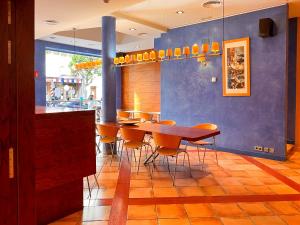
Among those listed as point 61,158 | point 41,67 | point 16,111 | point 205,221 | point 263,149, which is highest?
point 41,67

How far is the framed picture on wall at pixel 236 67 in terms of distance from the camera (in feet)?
17.9

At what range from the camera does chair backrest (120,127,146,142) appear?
4.32 m

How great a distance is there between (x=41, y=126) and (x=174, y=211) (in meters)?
1.67

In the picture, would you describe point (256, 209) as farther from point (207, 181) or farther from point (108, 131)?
point (108, 131)

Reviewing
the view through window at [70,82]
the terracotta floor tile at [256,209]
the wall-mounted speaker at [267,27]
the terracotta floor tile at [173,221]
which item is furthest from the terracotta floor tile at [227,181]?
the view through window at [70,82]

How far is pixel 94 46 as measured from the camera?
9.40m

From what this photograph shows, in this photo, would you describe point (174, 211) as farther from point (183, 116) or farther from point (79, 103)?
point (79, 103)

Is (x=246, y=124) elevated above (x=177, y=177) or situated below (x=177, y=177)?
above

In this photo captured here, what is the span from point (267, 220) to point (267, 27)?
3679 mm

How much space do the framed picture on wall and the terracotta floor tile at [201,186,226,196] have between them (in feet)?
8.43

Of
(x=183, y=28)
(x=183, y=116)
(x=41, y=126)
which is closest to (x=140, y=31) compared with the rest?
(x=183, y=28)

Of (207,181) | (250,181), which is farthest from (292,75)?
(207,181)

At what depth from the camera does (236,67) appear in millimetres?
5605

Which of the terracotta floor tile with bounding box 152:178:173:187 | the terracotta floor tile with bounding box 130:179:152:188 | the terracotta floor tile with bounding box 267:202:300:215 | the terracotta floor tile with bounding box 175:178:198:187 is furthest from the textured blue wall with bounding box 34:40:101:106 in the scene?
the terracotta floor tile with bounding box 267:202:300:215
